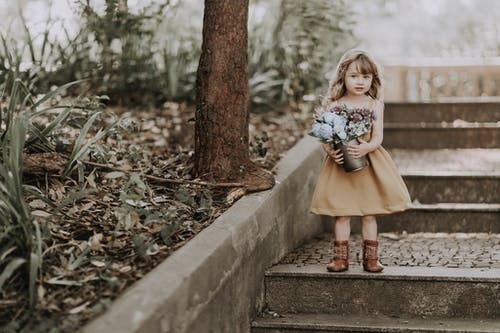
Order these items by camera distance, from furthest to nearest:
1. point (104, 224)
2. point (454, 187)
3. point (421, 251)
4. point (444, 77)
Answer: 1. point (444, 77)
2. point (454, 187)
3. point (421, 251)
4. point (104, 224)

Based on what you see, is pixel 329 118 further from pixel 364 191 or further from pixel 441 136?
pixel 441 136

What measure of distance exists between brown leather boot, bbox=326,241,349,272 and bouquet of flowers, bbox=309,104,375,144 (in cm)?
57

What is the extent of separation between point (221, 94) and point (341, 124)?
77cm

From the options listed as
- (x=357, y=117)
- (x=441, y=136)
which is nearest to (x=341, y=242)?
(x=357, y=117)

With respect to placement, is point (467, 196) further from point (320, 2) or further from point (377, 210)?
point (320, 2)

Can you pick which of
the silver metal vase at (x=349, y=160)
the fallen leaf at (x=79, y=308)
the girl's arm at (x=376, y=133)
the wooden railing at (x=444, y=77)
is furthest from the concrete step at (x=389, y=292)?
the wooden railing at (x=444, y=77)

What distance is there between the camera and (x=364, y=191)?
4.10m

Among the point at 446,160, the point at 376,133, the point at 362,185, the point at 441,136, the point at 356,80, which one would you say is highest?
the point at 356,80

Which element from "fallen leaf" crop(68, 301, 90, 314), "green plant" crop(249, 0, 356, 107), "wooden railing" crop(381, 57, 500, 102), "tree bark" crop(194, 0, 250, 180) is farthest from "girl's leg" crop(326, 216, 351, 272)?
"wooden railing" crop(381, 57, 500, 102)

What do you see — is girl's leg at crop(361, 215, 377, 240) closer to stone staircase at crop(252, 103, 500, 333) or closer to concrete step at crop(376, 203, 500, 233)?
stone staircase at crop(252, 103, 500, 333)

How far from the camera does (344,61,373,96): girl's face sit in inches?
161

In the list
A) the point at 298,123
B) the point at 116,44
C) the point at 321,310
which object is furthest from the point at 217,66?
the point at 116,44

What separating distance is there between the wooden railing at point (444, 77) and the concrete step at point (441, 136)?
1.91 metres

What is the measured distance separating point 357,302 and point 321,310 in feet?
0.66
